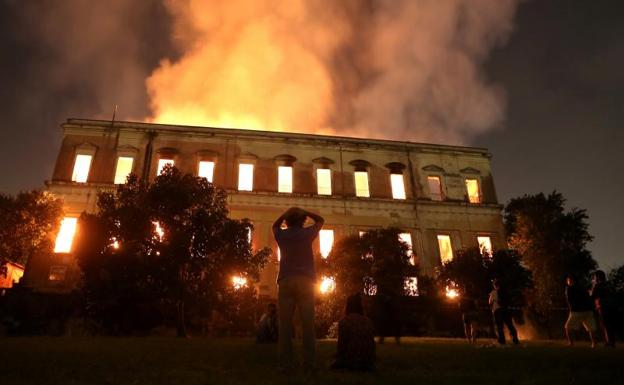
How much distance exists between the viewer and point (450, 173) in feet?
118

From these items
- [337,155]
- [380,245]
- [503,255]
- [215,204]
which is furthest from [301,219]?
[337,155]

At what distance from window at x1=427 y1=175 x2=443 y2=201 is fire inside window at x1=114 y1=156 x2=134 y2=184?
24295mm

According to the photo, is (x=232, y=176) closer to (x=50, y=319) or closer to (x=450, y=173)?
(x=50, y=319)

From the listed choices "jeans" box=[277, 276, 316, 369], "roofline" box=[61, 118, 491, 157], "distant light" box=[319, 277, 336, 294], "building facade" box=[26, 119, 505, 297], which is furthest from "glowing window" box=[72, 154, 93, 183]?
"jeans" box=[277, 276, 316, 369]

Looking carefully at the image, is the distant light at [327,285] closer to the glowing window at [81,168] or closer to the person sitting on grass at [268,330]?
the person sitting on grass at [268,330]

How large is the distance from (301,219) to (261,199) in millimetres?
25886

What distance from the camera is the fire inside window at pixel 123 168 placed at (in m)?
32.0

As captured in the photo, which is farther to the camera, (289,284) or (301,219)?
(301,219)

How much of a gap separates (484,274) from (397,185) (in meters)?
12.7

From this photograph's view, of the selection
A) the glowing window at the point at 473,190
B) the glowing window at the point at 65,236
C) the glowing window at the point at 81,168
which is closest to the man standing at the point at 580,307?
the glowing window at the point at 473,190

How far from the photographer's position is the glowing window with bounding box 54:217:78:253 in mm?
28250

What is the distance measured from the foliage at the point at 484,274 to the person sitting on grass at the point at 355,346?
1883cm

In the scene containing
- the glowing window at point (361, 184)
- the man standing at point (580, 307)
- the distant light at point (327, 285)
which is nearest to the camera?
the man standing at point (580, 307)

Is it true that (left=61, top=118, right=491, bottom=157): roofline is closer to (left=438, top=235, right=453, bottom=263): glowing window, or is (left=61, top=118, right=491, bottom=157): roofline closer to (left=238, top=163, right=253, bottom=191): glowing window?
(left=238, top=163, right=253, bottom=191): glowing window
